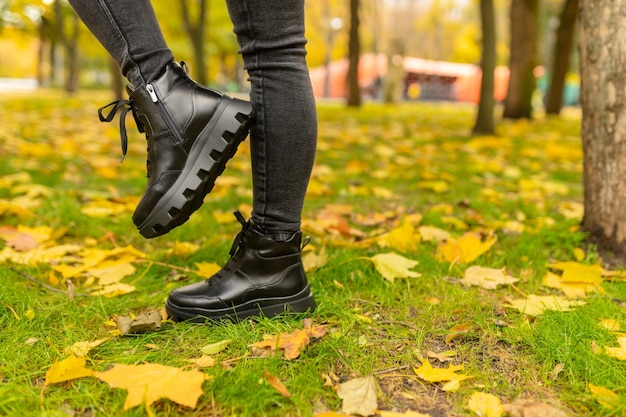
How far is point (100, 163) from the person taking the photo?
152 inches

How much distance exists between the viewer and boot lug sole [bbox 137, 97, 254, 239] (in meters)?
1.32

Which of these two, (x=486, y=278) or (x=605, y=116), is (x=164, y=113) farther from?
(x=605, y=116)

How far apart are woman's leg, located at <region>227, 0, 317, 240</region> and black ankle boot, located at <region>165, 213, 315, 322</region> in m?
0.10

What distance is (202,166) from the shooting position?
1.34 metres

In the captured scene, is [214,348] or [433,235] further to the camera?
[433,235]

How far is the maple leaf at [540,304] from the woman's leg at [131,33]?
4.01ft

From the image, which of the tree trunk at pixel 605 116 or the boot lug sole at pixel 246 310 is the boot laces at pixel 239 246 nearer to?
the boot lug sole at pixel 246 310

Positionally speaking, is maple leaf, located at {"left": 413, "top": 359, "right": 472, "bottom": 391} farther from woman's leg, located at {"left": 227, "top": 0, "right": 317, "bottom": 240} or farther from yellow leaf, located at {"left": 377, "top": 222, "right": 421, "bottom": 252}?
yellow leaf, located at {"left": 377, "top": 222, "right": 421, "bottom": 252}

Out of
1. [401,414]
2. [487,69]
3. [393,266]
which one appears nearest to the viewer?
[401,414]

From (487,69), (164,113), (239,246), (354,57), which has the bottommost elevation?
(239,246)

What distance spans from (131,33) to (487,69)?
17.6 feet

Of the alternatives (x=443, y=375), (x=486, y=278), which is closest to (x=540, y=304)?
(x=486, y=278)

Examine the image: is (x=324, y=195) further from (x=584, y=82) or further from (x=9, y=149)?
(x=9, y=149)

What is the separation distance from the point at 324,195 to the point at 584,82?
5.25 feet
